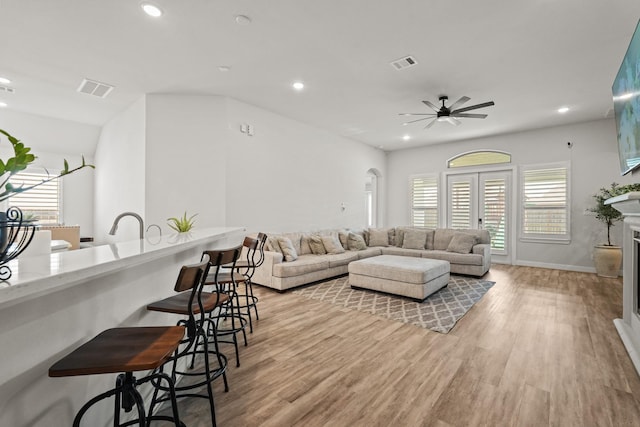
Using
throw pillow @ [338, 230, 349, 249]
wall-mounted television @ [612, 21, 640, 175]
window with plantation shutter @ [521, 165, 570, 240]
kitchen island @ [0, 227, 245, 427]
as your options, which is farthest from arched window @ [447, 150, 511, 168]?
kitchen island @ [0, 227, 245, 427]

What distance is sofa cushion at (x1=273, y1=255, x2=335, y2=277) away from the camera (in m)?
4.57

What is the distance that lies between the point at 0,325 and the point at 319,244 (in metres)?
4.97

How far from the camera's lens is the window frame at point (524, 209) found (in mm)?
6281

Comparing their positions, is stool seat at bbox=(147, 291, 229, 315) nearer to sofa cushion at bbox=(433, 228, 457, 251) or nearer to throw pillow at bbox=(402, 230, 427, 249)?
throw pillow at bbox=(402, 230, 427, 249)

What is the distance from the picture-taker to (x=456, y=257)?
18.9 feet

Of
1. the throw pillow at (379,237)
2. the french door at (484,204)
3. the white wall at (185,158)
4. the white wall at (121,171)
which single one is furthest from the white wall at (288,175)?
the french door at (484,204)

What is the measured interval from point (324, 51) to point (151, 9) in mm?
1734

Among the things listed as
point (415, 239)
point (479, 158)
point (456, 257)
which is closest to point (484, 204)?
point (479, 158)

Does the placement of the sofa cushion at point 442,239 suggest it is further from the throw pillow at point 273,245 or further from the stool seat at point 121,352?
the stool seat at point 121,352

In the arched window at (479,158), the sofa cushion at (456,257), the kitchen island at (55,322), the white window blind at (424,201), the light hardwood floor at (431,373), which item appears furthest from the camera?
the white window blind at (424,201)

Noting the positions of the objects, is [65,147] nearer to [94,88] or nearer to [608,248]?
[94,88]

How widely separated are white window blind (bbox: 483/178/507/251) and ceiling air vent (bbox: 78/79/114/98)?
7771mm

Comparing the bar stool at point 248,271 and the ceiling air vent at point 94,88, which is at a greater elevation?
the ceiling air vent at point 94,88

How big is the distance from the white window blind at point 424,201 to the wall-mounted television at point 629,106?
5046 millimetres
